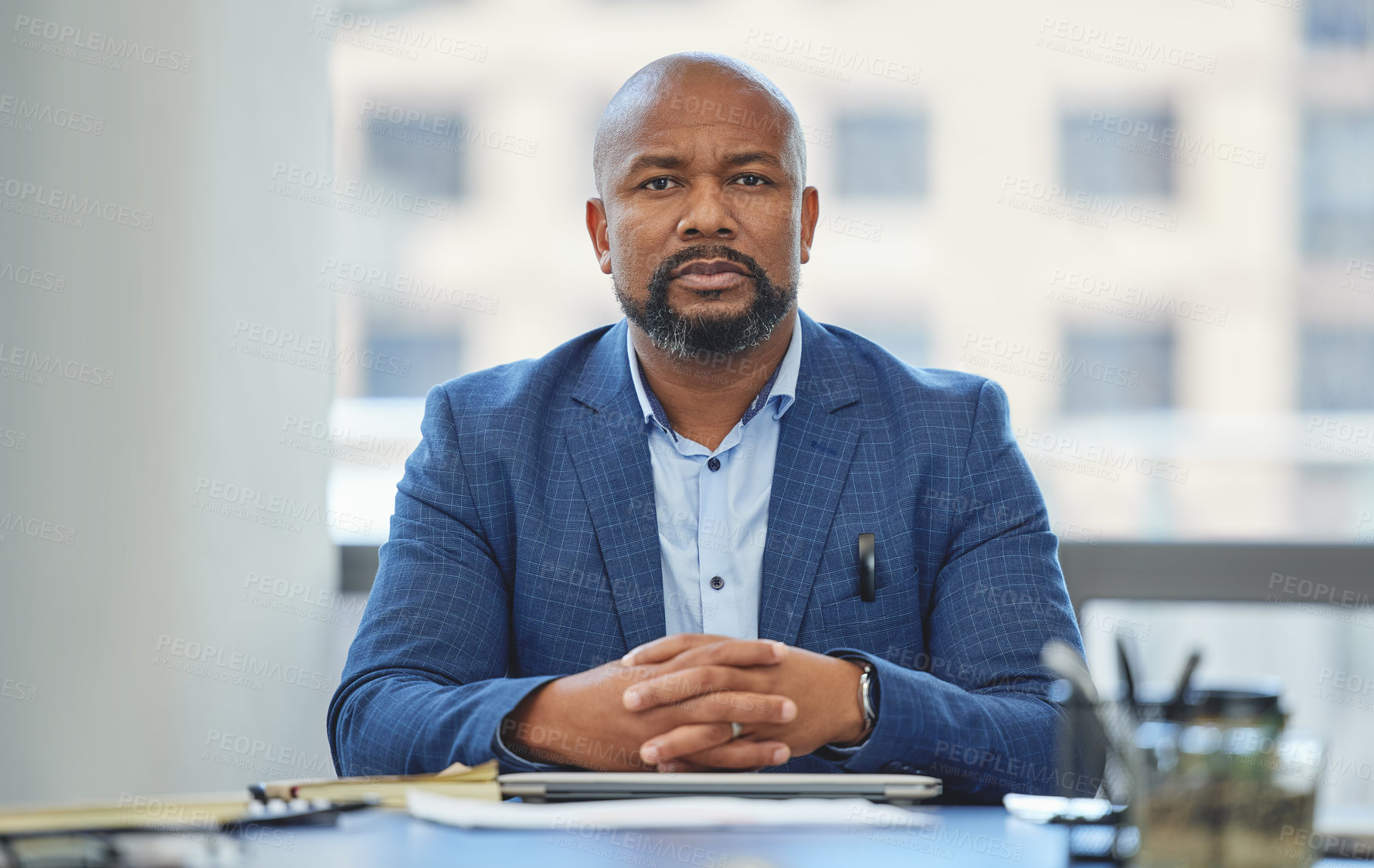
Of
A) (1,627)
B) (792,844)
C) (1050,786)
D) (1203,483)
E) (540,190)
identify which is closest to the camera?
(792,844)

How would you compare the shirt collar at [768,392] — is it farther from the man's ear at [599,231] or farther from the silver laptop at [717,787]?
the silver laptop at [717,787]

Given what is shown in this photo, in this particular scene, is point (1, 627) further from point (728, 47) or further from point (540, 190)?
point (728, 47)

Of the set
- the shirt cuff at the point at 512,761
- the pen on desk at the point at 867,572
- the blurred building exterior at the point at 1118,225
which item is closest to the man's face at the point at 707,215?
the pen on desk at the point at 867,572

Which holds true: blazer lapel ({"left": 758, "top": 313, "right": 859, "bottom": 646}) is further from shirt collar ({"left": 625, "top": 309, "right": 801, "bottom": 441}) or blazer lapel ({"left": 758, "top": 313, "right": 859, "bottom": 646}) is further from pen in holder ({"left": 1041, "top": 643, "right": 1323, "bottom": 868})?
pen in holder ({"left": 1041, "top": 643, "right": 1323, "bottom": 868})

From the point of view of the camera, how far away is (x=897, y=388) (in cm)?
188

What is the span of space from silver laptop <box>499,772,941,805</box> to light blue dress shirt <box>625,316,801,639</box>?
0.63 m

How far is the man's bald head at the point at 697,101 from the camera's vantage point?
72.7 inches

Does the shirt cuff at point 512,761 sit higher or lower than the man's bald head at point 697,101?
lower

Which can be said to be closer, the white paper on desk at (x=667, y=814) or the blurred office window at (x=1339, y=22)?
the white paper on desk at (x=667, y=814)

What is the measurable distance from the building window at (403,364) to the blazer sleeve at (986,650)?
1473mm

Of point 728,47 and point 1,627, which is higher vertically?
point 728,47

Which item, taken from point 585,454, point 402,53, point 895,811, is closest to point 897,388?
point 585,454

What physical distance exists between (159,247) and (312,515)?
69 cm

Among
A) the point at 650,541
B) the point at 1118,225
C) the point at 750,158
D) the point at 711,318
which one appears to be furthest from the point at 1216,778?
the point at 1118,225
